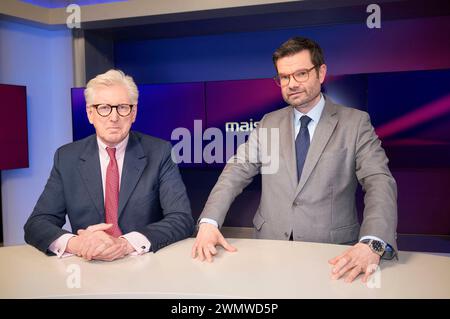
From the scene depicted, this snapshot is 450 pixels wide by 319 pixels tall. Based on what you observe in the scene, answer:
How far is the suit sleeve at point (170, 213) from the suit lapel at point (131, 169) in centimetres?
11

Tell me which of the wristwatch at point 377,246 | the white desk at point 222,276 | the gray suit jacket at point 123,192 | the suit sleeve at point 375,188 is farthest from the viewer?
the gray suit jacket at point 123,192

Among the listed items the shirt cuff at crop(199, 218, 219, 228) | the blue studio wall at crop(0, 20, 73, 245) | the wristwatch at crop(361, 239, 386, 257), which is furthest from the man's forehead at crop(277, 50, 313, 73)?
the blue studio wall at crop(0, 20, 73, 245)

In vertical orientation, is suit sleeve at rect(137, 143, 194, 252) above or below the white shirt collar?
below

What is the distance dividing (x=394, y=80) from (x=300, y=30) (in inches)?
43.3

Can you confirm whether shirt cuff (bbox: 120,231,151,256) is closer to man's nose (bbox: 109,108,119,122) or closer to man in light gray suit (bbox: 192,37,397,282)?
man in light gray suit (bbox: 192,37,397,282)

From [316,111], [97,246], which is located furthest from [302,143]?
[97,246]

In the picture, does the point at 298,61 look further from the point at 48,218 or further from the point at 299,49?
the point at 48,218

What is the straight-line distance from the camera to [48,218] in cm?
193

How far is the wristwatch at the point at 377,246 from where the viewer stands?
57.6 inches

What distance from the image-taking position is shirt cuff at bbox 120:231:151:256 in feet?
5.40

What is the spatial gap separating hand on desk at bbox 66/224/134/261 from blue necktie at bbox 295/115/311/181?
0.93 metres

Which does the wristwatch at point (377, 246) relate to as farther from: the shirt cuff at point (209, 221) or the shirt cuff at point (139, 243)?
the shirt cuff at point (139, 243)

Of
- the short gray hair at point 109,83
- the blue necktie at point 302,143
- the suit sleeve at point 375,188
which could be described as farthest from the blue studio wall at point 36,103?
the suit sleeve at point 375,188

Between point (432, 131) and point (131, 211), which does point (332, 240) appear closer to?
point (131, 211)
